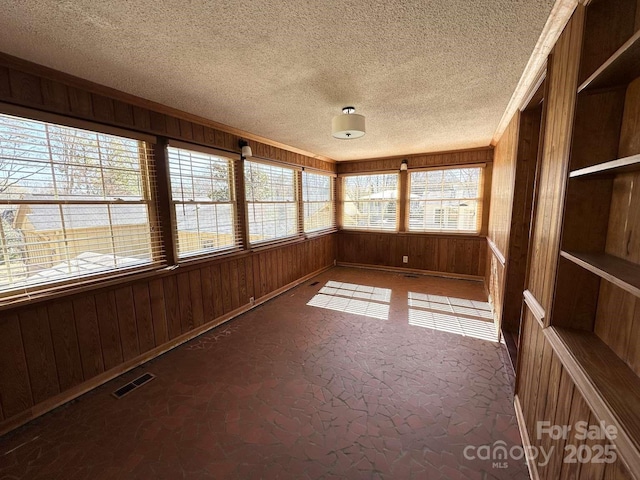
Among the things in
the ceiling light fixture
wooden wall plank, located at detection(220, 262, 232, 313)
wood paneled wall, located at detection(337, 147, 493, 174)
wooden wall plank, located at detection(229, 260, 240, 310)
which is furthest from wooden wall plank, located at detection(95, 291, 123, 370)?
wood paneled wall, located at detection(337, 147, 493, 174)

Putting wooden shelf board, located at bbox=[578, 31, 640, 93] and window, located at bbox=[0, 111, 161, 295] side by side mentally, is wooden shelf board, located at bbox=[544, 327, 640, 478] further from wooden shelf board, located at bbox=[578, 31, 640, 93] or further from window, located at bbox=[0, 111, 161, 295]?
window, located at bbox=[0, 111, 161, 295]

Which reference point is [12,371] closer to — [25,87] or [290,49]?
[25,87]

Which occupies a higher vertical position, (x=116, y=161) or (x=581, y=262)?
(x=116, y=161)

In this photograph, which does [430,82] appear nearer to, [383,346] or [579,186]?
[579,186]

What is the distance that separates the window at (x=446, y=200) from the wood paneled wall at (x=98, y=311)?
136 inches

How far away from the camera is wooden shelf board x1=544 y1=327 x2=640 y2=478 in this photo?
736 mm

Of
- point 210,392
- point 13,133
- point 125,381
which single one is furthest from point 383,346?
point 13,133

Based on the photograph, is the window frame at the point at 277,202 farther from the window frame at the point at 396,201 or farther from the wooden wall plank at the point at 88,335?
the wooden wall plank at the point at 88,335

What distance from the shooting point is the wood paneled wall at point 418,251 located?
15.7 ft

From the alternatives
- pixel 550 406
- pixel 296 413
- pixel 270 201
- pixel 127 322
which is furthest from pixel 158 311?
pixel 550 406

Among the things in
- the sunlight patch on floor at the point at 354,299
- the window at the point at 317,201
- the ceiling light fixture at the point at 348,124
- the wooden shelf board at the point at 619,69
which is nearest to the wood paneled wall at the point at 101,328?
the sunlight patch on floor at the point at 354,299

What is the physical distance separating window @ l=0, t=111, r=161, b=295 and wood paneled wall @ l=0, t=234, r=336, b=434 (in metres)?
0.22

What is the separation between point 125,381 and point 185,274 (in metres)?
1.02

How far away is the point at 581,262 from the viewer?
1039mm
